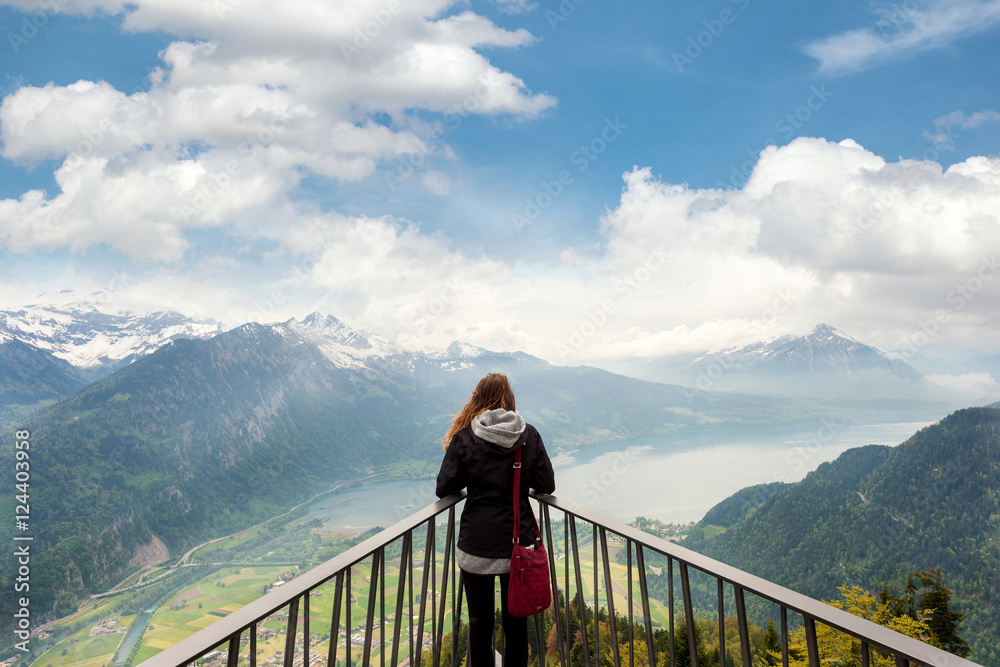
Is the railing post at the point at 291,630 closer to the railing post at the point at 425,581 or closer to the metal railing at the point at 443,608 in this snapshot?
the metal railing at the point at 443,608

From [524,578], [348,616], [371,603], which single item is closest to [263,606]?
[348,616]

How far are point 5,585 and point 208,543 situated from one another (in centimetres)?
2802

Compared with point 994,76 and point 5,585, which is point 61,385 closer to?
point 5,585

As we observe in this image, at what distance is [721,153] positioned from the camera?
80.2 metres

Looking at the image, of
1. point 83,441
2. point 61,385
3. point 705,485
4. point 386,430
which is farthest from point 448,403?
point 61,385

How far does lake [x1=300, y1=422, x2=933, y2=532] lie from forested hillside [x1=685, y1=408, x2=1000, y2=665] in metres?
18.6

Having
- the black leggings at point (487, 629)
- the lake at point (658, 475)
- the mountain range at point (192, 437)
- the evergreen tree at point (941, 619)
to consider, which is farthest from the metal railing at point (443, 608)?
the lake at point (658, 475)

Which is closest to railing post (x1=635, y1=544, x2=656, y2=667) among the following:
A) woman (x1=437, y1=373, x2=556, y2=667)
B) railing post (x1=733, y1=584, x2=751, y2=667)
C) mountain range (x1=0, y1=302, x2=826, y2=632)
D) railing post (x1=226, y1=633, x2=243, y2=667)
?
railing post (x1=733, y1=584, x2=751, y2=667)

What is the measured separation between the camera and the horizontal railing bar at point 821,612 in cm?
109

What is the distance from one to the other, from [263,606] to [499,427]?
1.23 m

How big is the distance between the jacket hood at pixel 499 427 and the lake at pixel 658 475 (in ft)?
179

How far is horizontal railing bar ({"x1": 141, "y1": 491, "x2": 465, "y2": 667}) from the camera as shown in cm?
117

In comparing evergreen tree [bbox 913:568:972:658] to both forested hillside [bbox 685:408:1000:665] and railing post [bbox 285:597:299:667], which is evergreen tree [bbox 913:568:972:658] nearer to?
railing post [bbox 285:597:299:667]

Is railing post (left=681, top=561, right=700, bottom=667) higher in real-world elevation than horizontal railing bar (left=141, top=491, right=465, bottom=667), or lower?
lower
